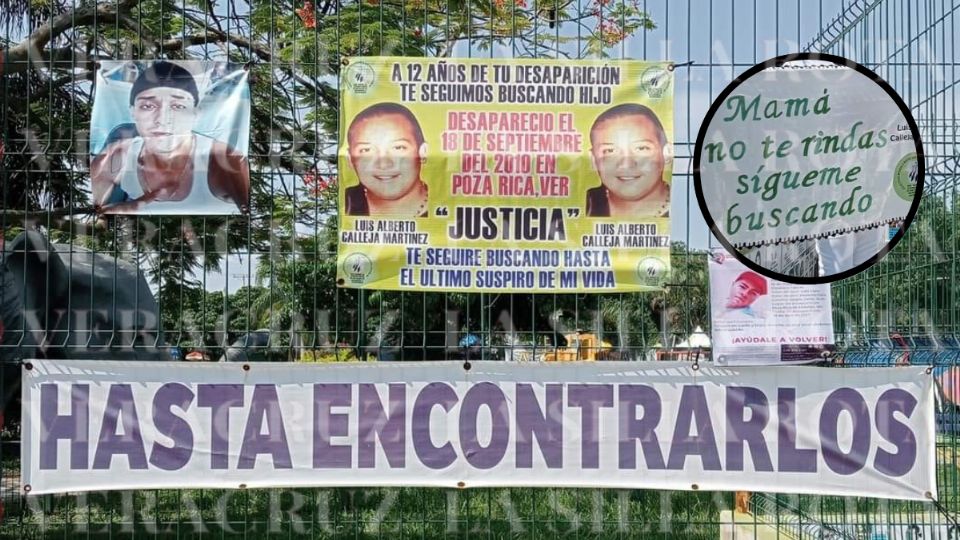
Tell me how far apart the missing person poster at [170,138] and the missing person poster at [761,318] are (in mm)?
2885

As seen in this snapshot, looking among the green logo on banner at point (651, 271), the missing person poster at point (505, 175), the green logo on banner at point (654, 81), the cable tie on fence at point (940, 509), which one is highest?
the green logo on banner at point (654, 81)

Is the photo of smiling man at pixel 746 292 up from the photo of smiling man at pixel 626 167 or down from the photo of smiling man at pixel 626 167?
down

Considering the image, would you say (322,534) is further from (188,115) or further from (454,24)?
(454,24)

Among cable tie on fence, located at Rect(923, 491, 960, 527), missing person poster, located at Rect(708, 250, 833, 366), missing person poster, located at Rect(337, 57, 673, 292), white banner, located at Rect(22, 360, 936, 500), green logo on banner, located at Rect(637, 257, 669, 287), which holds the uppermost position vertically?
missing person poster, located at Rect(337, 57, 673, 292)

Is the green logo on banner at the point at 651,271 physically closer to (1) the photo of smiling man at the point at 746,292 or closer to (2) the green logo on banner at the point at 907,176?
(1) the photo of smiling man at the point at 746,292

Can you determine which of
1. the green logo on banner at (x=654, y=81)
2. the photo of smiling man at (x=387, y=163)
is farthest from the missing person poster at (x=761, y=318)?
the photo of smiling man at (x=387, y=163)

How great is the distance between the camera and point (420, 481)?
6.12 meters

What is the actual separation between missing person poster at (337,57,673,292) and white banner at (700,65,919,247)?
400 mm

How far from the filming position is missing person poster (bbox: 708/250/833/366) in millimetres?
6145

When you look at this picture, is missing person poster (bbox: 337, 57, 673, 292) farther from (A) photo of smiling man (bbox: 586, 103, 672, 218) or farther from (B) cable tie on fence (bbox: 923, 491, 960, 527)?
(B) cable tie on fence (bbox: 923, 491, 960, 527)

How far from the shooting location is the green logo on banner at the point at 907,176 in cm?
616

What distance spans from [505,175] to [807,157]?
1795 mm

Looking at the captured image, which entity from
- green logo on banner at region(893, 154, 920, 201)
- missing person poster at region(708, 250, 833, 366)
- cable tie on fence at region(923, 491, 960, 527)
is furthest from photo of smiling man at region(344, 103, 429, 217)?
cable tie on fence at region(923, 491, 960, 527)

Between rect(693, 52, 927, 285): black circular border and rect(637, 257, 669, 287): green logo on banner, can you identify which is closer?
rect(637, 257, 669, 287): green logo on banner
